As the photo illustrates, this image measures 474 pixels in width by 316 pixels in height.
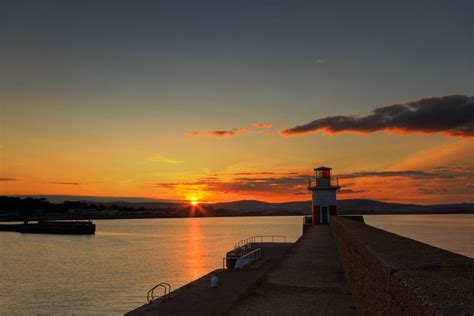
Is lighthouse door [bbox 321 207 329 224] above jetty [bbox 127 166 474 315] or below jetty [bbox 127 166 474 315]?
above

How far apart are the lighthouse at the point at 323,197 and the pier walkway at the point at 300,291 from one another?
20218 millimetres

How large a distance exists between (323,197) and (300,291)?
88.4ft

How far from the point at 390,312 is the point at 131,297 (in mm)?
24386

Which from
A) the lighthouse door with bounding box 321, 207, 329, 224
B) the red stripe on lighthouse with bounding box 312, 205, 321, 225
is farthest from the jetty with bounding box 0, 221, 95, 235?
the lighthouse door with bounding box 321, 207, 329, 224

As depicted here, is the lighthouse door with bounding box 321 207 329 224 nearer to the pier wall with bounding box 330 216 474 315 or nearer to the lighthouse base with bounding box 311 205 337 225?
the lighthouse base with bounding box 311 205 337 225

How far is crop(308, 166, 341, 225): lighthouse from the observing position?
38688mm

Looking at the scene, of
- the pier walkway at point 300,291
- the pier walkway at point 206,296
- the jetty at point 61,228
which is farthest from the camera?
the jetty at point 61,228

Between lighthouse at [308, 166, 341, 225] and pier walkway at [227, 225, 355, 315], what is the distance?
20218 mm

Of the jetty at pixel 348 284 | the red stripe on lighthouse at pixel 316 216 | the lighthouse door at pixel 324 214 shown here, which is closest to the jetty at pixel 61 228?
the red stripe on lighthouse at pixel 316 216

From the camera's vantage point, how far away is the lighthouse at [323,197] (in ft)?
127

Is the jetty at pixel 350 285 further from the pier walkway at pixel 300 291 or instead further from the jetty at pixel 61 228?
the jetty at pixel 61 228

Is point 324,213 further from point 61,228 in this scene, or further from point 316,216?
Answer: point 61,228

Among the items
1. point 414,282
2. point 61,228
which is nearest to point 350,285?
point 414,282

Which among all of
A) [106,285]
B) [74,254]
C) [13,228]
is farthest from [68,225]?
[106,285]
